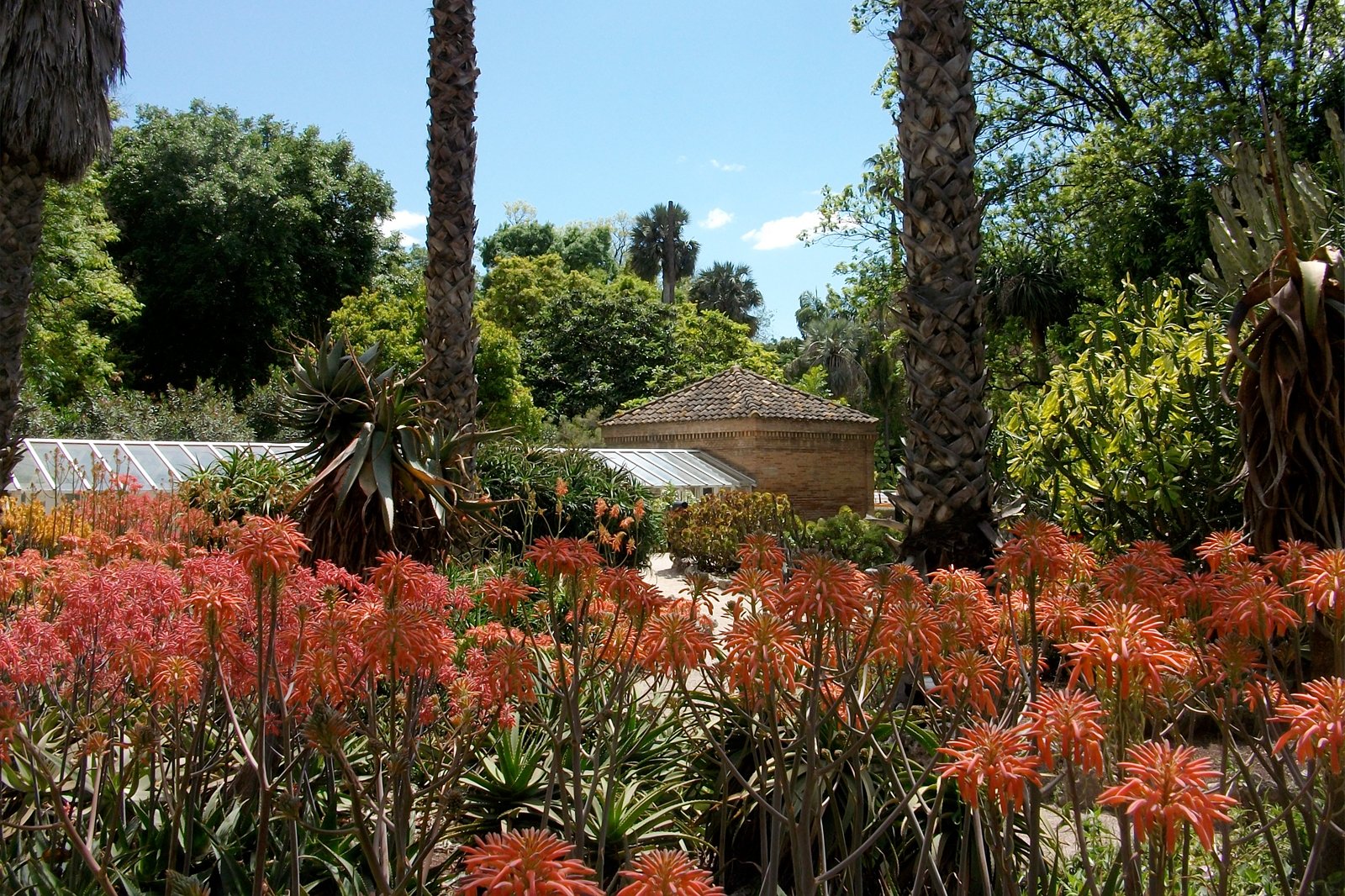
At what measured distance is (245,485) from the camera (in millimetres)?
10930

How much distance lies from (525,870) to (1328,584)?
5.74 ft

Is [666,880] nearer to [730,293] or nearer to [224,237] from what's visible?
[224,237]

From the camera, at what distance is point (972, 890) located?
3.33 meters

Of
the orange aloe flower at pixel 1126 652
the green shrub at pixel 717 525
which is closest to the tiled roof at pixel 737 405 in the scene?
the green shrub at pixel 717 525

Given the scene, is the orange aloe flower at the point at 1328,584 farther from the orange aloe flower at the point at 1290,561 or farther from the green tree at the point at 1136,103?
the green tree at the point at 1136,103

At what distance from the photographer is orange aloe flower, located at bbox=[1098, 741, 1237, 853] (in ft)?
4.58

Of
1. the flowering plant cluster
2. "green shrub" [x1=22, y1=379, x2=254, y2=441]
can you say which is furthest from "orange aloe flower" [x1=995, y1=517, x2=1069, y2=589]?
"green shrub" [x1=22, y1=379, x2=254, y2=441]

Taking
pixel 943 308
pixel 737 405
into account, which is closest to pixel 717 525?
pixel 737 405

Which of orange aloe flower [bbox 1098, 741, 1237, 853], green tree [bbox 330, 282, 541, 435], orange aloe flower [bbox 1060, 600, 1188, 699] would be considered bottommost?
orange aloe flower [bbox 1098, 741, 1237, 853]

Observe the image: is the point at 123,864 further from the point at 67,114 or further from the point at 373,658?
the point at 67,114

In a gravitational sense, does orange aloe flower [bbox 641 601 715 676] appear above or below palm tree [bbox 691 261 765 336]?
below

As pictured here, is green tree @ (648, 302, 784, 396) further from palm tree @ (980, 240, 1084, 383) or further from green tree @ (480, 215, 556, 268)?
palm tree @ (980, 240, 1084, 383)

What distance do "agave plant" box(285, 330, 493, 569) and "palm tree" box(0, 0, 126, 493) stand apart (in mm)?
5154

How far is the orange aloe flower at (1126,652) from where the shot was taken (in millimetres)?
1716
